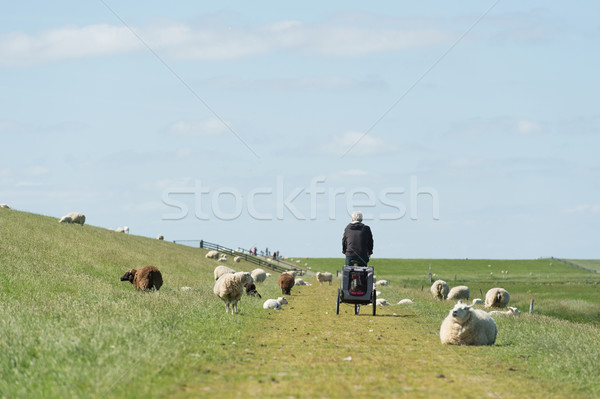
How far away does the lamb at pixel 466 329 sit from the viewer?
1430 centimetres

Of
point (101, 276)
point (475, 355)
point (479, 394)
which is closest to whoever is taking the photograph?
point (479, 394)

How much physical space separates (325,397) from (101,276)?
2994 centimetres

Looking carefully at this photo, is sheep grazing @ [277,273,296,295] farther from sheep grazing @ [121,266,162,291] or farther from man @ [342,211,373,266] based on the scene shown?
man @ [342,211,373,266]

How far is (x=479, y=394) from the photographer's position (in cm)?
897

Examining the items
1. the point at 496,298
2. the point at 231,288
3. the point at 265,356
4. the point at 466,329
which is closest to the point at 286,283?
the point at 496,298

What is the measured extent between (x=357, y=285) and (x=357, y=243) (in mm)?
1373

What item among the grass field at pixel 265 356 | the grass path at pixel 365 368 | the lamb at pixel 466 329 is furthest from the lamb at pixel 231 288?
the lamb at pixel 466 329

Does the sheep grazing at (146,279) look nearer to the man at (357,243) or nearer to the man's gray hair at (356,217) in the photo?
the man at (357,243)

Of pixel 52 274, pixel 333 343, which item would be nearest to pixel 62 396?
pixel 333 343

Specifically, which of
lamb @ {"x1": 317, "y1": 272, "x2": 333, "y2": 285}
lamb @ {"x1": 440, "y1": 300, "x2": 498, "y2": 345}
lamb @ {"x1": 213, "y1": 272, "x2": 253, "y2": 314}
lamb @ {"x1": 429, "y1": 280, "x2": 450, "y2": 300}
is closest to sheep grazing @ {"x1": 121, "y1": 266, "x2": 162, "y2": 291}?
lamb @ {"x1": 213, "y1": 272, "x2": 253, "y2": 314}

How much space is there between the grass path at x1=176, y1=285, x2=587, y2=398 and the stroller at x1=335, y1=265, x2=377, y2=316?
10.3 ft

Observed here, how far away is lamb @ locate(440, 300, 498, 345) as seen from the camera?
14.3 m

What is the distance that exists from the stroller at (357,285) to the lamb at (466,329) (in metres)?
5.60

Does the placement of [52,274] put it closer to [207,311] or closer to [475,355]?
[207,311]
